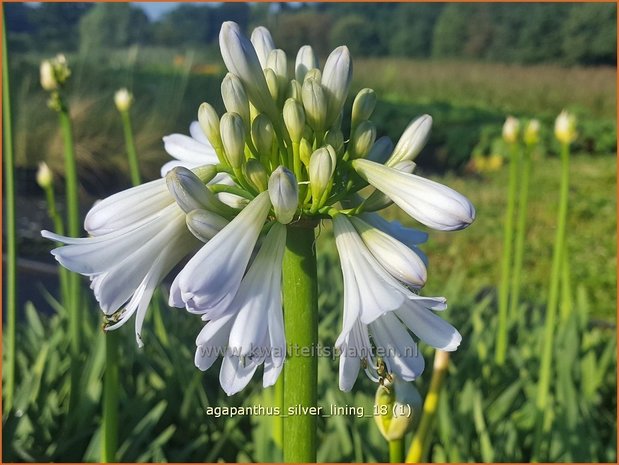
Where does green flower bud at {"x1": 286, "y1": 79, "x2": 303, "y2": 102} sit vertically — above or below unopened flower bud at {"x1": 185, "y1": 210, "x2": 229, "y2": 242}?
above

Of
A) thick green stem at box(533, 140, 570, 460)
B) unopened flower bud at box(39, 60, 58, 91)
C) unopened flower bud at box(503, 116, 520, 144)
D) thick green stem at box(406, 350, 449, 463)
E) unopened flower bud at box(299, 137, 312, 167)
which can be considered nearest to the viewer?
unopened flower bud at box(299, 137, 312, 167)

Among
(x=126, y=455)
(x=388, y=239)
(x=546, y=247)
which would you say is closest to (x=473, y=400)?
(x=126, y=455)

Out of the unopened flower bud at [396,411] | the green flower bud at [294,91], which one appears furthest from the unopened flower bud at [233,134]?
the unopened flower bud at [396,411]

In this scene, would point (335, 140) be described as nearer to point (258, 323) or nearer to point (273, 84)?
point (273, 84)

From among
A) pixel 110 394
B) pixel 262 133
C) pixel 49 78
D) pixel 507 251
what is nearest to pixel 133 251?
pixel 262 133

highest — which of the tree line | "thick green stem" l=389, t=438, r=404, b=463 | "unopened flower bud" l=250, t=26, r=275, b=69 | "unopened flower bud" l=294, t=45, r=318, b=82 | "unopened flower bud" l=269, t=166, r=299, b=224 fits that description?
the tree line

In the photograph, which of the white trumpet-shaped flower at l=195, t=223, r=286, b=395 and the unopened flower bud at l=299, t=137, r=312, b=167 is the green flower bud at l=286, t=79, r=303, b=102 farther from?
the white trumpet-shaped flower at l=195, t=223, r=286, b=395

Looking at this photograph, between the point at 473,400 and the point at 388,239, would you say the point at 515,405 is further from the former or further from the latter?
the point at 388,239

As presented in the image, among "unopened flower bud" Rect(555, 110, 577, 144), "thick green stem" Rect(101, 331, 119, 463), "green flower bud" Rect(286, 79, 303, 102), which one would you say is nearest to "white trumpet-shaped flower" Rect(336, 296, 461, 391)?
"green flower bud" Rect(286, 79, 303, 102)
